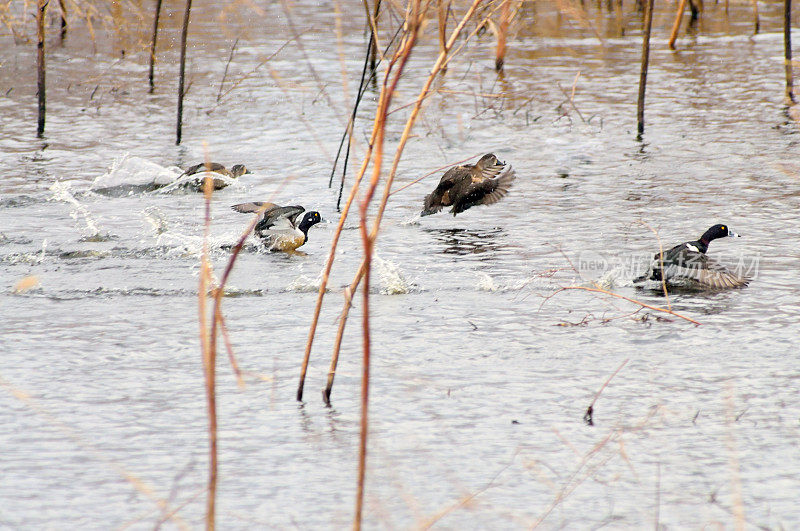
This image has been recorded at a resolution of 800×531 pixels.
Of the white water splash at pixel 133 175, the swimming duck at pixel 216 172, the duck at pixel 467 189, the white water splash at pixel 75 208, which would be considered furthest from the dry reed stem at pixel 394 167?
the white water splash at pixel 133 175

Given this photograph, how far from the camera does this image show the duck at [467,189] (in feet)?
29.5

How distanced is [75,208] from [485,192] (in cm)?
364

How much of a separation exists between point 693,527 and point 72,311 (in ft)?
13.7

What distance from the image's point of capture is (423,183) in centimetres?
1077

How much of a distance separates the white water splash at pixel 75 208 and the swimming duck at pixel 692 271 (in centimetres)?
428

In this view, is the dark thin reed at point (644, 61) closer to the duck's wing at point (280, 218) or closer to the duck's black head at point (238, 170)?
the duck's black head at point (238, 170)

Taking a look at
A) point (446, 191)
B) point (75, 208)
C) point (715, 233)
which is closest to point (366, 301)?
point (715, 233)

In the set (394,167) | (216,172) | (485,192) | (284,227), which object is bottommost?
(284,227)

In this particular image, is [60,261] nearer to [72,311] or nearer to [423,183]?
[72,311]

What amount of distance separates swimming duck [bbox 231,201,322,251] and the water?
0.57 ft

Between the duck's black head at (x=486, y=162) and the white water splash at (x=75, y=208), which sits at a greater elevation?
the duck's black head at (x=486, y=162)

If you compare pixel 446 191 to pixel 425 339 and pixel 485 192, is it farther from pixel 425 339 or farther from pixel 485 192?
pixel 425 339

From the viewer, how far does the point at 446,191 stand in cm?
900

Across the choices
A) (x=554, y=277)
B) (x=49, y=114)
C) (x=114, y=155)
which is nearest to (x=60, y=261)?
(x=554, y=277)
